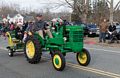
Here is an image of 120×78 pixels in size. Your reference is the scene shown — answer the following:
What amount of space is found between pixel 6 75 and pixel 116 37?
52.9 feet

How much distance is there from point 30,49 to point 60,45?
153 centimetres

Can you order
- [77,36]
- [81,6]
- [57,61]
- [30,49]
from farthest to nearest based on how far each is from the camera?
1. [81,6]
2. [30,49]
3. [77,36]
4. [57,61]

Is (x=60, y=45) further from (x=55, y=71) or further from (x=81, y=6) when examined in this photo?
(x=81, y=6)

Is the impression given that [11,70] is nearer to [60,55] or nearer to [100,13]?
[60,55]

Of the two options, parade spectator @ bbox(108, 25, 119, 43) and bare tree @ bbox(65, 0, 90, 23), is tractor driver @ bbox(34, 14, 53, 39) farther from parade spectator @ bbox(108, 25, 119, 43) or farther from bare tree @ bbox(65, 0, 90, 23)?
bare tree @ bbox(65, 0, 90, 23)

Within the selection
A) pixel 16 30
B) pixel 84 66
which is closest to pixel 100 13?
pixel 16 30

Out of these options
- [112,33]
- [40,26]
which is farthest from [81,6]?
[40,26]

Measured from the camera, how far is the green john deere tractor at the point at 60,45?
10669mm

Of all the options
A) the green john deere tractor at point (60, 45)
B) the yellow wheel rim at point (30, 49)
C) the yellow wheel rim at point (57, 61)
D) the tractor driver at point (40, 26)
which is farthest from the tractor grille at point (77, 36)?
the yellow wheel rim at point (30, 49)

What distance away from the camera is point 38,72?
10.1m

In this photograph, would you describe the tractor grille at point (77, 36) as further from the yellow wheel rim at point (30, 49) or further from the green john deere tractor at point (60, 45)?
the yellow wheel rim at point (30, 49)

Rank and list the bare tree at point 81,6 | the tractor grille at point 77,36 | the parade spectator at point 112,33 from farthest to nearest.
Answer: the bare tree at point 81,6 < the parade spectator at point 112,33 < the tractor grille at point 77,36

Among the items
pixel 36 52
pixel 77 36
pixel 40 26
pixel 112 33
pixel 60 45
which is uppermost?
pixel 40 26

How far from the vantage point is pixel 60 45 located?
11141mm
